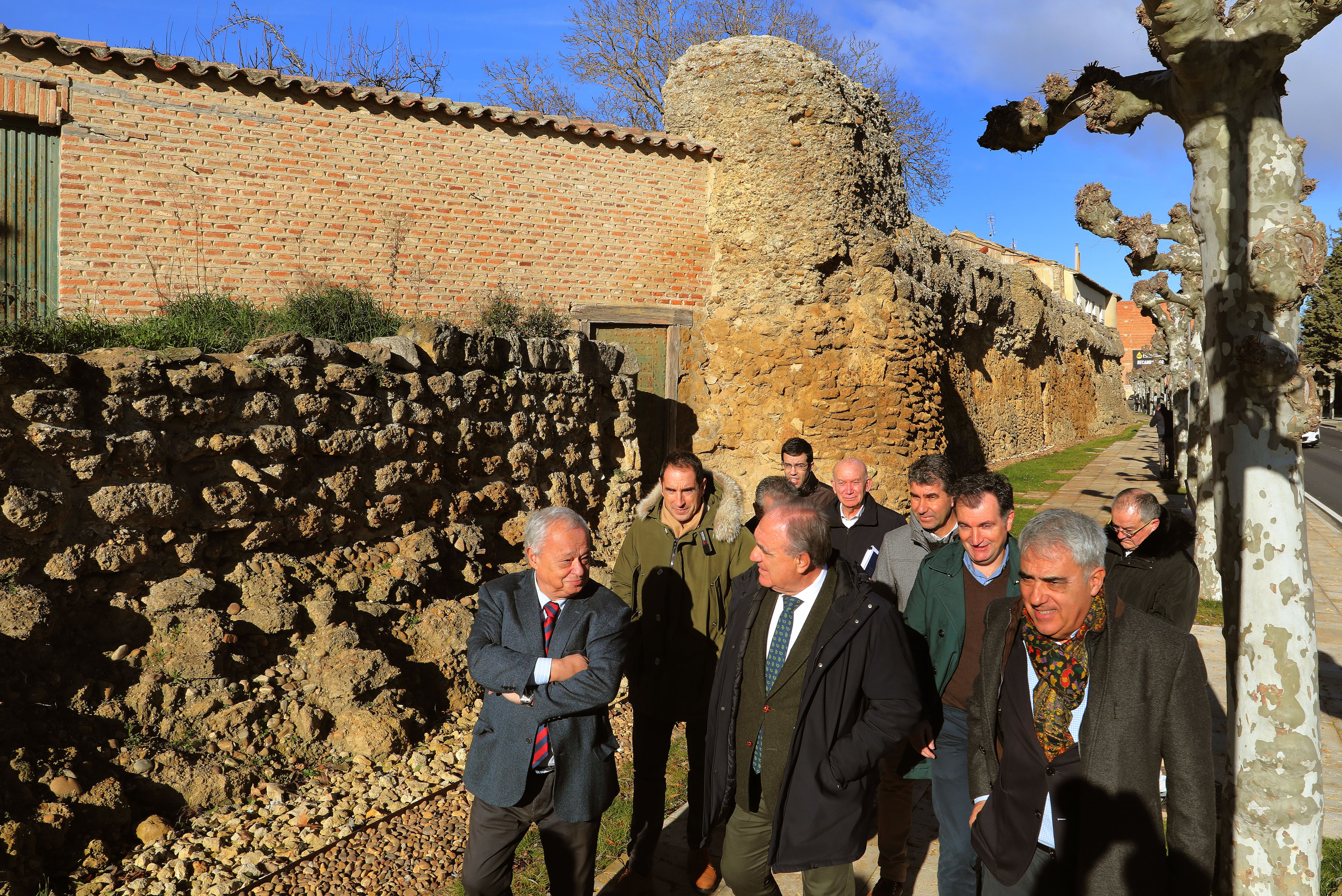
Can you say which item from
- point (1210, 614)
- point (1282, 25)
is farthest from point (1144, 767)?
point (1210, 614)

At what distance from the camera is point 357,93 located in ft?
31.9

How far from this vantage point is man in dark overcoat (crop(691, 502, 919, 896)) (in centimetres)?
300

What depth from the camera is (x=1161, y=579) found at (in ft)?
13.8

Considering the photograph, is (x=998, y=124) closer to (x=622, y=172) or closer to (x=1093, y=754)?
(x=1093, y=754)

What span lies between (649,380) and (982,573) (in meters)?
8.43

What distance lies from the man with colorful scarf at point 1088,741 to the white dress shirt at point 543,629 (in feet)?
5.07

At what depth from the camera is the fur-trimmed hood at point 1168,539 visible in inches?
170

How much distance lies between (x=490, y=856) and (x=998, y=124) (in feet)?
13.3

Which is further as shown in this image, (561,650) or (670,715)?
(670,715)

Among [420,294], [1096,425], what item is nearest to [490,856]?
[420,294]

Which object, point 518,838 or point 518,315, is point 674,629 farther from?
point 518,315

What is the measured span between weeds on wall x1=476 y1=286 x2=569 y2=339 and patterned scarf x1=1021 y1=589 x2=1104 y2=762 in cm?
794

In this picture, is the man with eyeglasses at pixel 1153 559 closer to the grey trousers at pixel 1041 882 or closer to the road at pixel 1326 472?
the grey trousers at pixel 1041 882

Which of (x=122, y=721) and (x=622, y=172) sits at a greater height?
(x=622, y=172)
